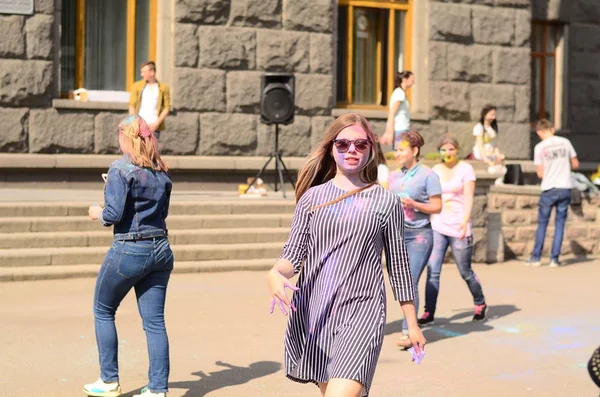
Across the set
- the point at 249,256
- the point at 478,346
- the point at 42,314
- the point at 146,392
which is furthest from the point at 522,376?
the point at 249,256

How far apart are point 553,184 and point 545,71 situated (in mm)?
8174

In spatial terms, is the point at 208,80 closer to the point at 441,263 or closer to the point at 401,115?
the point at 401,115

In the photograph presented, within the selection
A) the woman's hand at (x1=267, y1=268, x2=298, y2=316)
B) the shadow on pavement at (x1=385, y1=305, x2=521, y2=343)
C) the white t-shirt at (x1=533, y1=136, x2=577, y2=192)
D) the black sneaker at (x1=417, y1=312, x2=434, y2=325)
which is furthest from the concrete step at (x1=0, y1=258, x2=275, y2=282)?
the woman's hand at (x1=267, y1=268, x2=298, y2=316)

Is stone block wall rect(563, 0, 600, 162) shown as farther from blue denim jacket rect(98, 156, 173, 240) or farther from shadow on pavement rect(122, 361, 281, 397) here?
blue denim jacket rect(98, 156, 173, 240)

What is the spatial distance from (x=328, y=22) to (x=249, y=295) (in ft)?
26.6

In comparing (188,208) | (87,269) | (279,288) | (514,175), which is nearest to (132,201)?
(279,288)

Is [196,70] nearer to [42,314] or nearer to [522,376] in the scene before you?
[42,314]

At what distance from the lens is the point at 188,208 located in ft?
47.5

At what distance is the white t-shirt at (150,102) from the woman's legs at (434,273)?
6321mm

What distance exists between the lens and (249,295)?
11875 mm

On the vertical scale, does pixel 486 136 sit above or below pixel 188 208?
above

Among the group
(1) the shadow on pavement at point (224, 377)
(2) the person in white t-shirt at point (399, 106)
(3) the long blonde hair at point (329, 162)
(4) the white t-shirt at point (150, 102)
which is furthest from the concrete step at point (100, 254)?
(3) the long blonde hair at point (329, 162)

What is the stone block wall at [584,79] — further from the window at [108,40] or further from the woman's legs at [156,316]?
the woman's legs at [156,316]

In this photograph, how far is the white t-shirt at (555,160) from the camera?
15.8m
